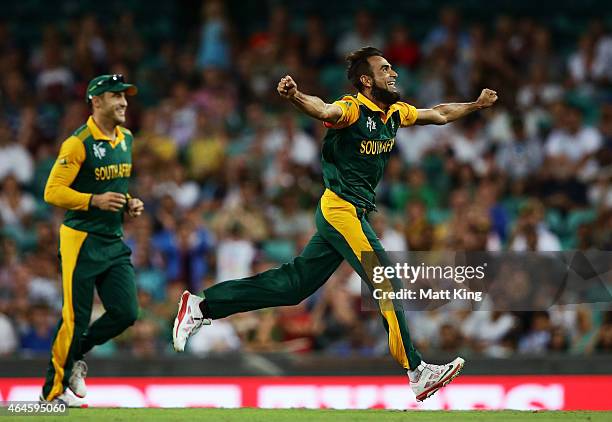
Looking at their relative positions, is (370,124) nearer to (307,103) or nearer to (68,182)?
(307,103)

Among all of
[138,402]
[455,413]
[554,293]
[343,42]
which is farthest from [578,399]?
[343,42]

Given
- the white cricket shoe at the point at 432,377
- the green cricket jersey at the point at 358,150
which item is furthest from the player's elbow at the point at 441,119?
the white cricket shoe at the point at 432,377

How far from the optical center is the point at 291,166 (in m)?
13.5

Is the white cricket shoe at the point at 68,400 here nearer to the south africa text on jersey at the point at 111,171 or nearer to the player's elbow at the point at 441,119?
the south africa text on jersey at the point at 111,171

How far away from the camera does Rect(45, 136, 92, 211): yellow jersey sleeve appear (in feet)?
27.5

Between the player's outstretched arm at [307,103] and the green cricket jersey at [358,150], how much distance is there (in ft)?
0.69

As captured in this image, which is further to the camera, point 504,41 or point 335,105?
point 504,41

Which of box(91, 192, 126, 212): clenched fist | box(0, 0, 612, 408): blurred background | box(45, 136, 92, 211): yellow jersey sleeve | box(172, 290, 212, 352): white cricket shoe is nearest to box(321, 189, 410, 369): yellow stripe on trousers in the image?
box(172, 290, 212, 352): white cricket shoe

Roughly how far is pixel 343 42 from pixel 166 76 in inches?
86.4

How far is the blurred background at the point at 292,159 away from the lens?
11641mm

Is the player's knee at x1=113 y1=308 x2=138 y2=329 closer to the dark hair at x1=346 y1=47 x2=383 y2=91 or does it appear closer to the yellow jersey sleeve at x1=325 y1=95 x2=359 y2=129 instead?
the yellow jersey sleeve at x1=325 y1=95 x2=359 y2=129

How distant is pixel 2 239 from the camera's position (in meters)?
13.1

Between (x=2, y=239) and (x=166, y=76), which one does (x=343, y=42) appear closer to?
(x=166, y=76)

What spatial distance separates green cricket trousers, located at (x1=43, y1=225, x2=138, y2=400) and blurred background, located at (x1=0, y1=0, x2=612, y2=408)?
251 centimetres
